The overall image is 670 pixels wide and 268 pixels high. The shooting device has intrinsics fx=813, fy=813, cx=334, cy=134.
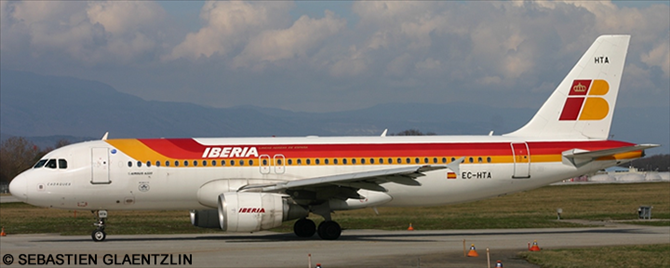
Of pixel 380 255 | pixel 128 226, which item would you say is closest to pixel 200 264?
pixel 380 255

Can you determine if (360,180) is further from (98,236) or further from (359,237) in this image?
(98,236)

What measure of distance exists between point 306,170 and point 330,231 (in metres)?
2.37

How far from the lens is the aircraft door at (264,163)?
28344 mm

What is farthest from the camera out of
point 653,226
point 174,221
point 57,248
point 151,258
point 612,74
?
point 174,221

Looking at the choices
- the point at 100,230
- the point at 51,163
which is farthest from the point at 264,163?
the point at 51,163

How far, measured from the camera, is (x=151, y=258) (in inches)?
870

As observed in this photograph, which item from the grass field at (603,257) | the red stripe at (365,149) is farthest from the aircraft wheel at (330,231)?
the grass field at (603,257)

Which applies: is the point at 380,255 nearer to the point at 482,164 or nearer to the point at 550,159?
the point at 482,164

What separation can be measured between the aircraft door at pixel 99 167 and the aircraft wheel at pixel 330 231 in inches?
297

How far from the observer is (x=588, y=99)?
30.8 m

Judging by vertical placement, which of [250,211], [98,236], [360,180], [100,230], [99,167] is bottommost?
[98,236]

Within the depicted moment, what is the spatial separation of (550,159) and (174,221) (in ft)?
62.7

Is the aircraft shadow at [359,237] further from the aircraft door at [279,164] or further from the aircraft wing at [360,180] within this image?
the aircraft door at [279,164]

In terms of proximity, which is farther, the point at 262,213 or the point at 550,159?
the point at 550,159
